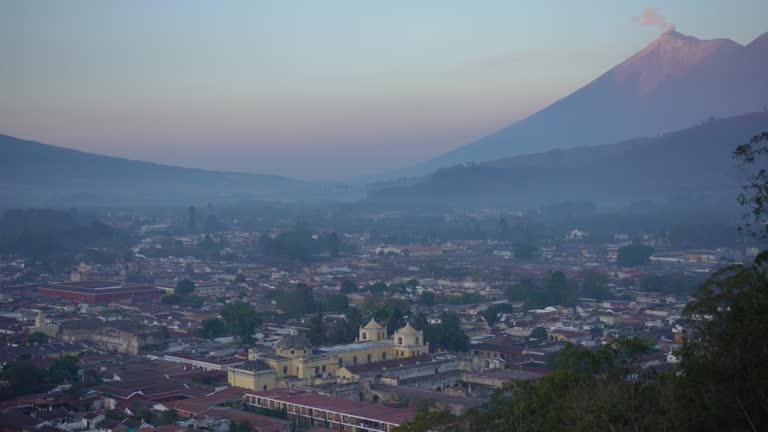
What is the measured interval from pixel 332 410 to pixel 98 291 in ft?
78.2

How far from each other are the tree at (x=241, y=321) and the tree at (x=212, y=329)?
322mm

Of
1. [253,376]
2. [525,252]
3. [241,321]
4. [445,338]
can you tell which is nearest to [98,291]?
[241,321]

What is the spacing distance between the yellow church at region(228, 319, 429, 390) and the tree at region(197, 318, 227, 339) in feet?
20.2

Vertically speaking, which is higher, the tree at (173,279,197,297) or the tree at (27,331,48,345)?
the tree at (173,279,197,297)

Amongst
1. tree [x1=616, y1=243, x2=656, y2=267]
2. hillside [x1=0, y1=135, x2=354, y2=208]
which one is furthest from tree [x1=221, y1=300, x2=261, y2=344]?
hillside [x1=0, y1=135, x2=354, y2=208]

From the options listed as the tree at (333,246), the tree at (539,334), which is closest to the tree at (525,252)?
the tree at (333,246)

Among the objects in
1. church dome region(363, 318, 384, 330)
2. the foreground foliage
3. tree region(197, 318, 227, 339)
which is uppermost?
the foreground foliage

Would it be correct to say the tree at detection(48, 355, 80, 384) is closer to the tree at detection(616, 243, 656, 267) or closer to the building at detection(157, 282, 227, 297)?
the building at detection(157, 282, 227, 297)

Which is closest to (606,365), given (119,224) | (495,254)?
(495,254)

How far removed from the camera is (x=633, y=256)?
54.5m

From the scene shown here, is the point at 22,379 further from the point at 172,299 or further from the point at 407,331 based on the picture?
the point at 172,299

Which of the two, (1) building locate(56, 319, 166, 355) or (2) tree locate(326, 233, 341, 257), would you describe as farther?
(2) tree locate(326, 233, 341, 257)

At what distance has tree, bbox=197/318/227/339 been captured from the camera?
32062 mm

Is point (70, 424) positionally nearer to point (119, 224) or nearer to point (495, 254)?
point (495, 254)
